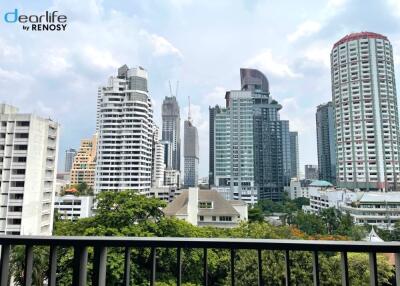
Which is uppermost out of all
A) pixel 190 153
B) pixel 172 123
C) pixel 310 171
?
pixel 172 123

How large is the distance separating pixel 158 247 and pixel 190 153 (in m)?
82.5

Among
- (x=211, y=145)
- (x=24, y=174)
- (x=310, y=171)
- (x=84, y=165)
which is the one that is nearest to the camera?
(x=24, y=174)

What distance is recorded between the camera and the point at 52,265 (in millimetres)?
1016

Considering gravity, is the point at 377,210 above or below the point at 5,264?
below

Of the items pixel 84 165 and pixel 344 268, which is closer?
pixel 344 268

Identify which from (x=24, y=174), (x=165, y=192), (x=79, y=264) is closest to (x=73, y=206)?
(x=24, y=174)

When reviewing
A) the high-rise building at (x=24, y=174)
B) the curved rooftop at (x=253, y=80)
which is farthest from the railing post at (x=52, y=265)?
the curved rooftop at (x=253, y=80)

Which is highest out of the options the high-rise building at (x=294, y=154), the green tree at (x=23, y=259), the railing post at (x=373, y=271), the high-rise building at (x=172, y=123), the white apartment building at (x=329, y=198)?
the high-rise building at (x=172, y=123)

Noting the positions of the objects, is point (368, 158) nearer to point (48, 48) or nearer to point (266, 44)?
point (266, 44)

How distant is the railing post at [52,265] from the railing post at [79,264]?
0.08 metres

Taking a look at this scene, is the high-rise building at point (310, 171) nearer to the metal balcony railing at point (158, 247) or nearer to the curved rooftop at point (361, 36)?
the curved rooftop at point (361, 36)

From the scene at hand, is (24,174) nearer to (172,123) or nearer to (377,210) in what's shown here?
(377,210)

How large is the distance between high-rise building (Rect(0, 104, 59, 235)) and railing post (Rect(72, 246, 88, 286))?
17.3 meters

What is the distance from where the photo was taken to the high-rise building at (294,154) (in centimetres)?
4891
